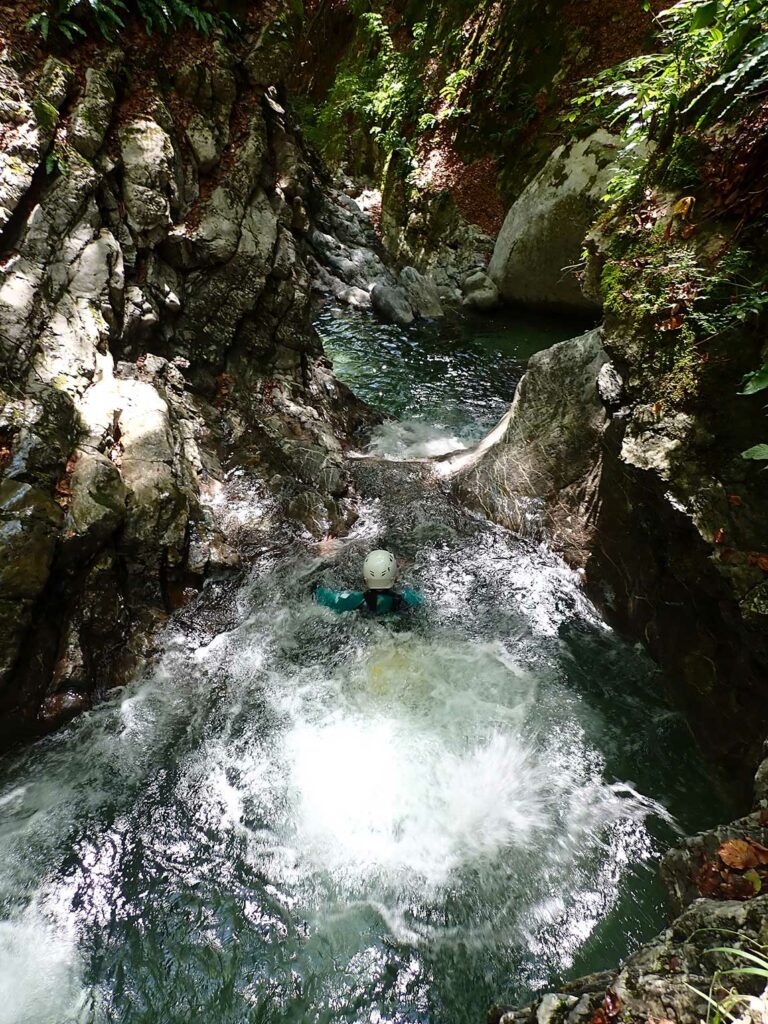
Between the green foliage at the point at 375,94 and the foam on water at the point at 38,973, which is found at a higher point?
the green foliage at the point at 375,94

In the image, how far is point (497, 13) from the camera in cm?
1518

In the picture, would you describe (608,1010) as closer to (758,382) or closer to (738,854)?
→ (738,854)

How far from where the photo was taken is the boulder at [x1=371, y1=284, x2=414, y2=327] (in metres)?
14.3

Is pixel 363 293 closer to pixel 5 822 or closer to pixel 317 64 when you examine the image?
pixel 5 822

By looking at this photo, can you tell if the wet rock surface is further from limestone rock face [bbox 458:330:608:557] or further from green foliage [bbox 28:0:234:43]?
green foliage [bbox 28:0:234:43]

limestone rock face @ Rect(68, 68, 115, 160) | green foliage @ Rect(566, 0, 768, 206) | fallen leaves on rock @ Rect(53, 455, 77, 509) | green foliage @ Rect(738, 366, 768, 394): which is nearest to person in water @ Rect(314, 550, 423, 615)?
fallen leaves on rock @ Rect(53, 455, 77, 509)

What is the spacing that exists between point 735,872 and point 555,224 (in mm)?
13498

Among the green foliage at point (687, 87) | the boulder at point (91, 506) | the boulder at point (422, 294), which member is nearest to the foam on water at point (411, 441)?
the boulder at point (91, 506)

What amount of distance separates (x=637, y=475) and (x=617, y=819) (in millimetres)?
3040

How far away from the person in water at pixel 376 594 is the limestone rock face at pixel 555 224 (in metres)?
9.11

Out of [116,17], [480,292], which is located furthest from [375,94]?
[116,17]

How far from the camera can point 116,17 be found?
275 inches

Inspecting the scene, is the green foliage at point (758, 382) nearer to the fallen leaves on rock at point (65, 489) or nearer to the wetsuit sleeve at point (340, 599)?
the wetsuit sleeve at point (340, 599)

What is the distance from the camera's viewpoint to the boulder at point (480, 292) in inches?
568
